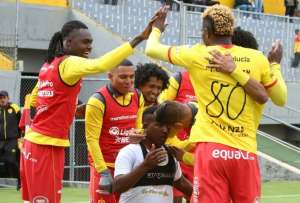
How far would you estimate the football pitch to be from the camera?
1472 centimetres

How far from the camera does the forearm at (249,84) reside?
21.1ft

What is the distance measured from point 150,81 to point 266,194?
320 inches

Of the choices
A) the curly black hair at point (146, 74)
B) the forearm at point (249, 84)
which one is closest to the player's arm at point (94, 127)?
the curly black hair at point (146, 74)

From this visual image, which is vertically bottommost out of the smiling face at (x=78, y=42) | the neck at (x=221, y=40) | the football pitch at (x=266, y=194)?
the football pitch at (x=266, y=194)

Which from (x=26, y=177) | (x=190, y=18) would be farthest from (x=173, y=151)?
(x=190, y=18)

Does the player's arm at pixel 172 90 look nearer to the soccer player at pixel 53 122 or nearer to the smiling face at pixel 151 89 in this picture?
the smiling face at pixel 151 89

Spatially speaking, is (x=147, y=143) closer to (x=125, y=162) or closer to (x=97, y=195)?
(x=125, y=162)

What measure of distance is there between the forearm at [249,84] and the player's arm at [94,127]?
1897mm

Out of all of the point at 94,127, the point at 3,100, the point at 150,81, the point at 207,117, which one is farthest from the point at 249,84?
the point at 3,100

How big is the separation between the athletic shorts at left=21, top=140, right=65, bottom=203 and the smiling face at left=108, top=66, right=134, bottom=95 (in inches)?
38.5

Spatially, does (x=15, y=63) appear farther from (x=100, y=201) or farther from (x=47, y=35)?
(x=100, y=201)

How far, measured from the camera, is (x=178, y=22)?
72.4 ft

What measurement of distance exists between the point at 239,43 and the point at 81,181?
37.5 feet

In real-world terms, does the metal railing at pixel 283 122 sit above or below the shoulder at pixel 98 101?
below
